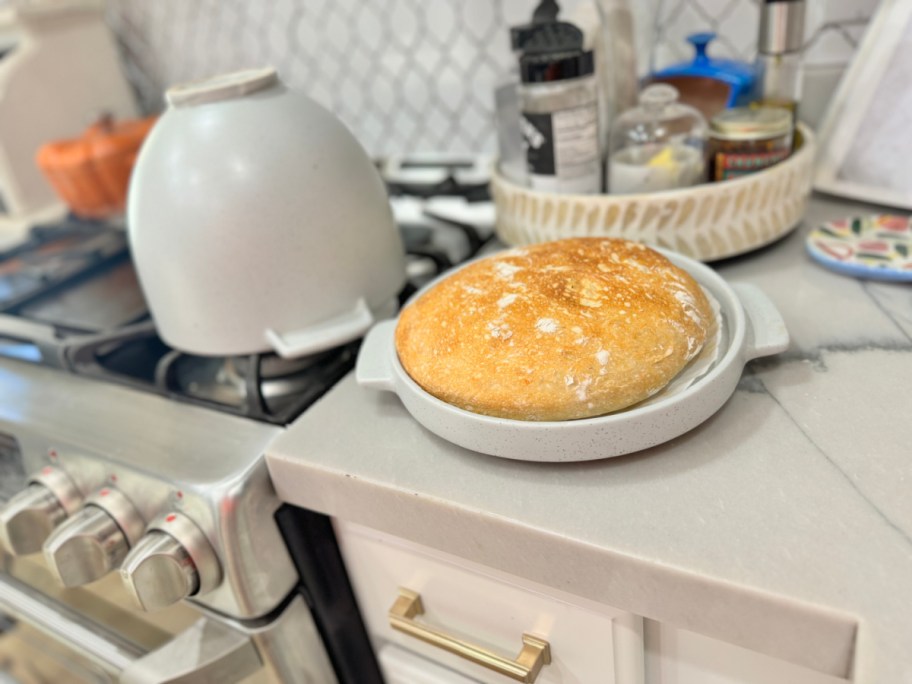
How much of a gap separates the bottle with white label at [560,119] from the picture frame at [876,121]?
287 millimetres

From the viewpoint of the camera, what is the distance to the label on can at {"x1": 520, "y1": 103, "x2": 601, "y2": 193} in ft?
2.03

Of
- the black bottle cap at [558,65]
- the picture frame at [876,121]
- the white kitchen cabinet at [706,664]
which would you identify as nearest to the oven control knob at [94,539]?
the white kitchen cabinet at [706,664]

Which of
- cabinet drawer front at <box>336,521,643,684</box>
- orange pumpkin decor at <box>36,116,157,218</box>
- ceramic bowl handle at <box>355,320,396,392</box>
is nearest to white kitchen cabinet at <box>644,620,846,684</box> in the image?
cabinet drawer front at <box>336,521,643,684</box>

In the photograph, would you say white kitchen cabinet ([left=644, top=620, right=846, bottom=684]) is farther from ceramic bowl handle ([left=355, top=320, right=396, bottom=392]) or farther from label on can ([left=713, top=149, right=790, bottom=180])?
label on can ([left=713, top=149, right=790, bottom=180])

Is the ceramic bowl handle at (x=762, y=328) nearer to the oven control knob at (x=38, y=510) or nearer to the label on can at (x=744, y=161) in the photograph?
the label on can at (x=744, y=161)

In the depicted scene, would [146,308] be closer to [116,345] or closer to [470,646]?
[116,345]

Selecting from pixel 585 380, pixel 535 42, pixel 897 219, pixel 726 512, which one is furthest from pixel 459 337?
pixel 897 219

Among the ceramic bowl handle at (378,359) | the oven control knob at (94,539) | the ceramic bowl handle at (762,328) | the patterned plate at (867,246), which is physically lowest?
the oven control knob at (94,539)

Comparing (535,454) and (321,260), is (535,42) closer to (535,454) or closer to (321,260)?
(321,260)

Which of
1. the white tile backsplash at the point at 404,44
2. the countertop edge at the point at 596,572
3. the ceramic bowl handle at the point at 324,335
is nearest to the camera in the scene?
the countertop edge at the point at 596,572

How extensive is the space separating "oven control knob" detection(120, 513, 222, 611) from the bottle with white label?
0.44 meters

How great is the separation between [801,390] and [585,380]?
0.55 ft

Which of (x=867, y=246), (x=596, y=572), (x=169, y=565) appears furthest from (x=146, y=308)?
(x=867, y=246)

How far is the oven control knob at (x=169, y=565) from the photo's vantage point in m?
0.48
